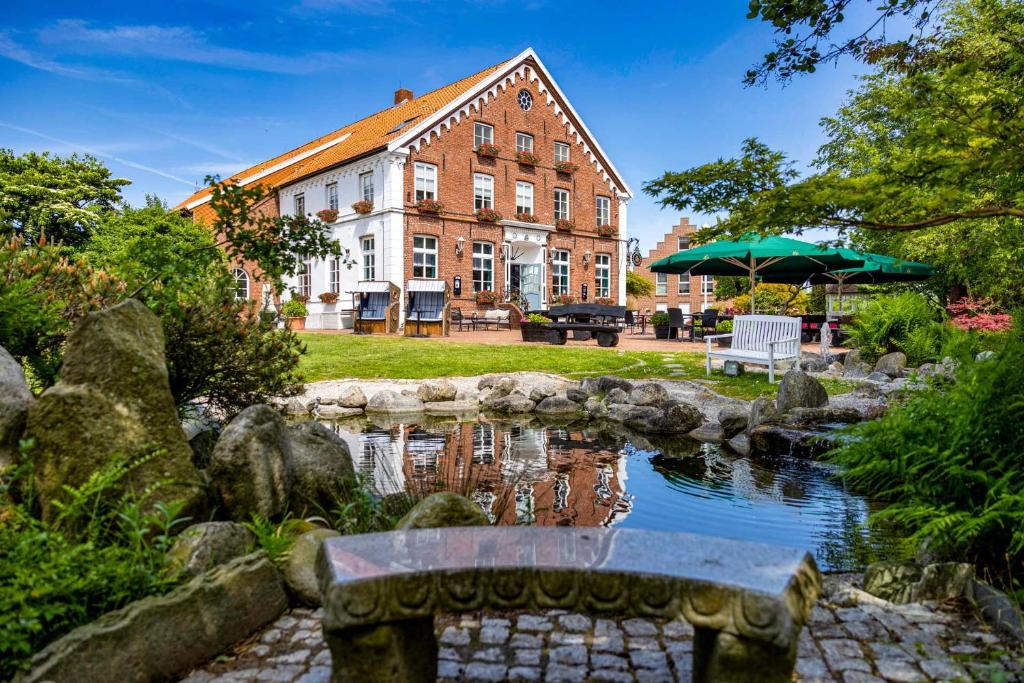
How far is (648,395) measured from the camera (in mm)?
8602

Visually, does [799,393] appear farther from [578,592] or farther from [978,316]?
[978,316]

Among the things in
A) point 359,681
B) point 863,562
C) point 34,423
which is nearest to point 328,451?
point 34,423

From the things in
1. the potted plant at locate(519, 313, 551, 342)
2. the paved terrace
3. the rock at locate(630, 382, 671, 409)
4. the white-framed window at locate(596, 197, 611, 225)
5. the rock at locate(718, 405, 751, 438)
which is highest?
the white-framed window at locate(596, 197, 611, 225)

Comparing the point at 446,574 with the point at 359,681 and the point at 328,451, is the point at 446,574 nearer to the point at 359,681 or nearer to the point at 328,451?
the point at 359,681

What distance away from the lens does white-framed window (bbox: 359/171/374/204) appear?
25453mm

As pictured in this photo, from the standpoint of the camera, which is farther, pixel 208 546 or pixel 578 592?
pixel 208 546

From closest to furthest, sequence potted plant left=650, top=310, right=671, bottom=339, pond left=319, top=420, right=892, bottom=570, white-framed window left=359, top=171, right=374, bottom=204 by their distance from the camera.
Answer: pond left=319, top=420, right=892, bottom=570 → potted plant left=650, top=310, right=671, bottom=339 → white-framed window left=359, top=171, right=374, bottom=204

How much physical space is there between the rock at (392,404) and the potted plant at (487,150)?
63.2ft

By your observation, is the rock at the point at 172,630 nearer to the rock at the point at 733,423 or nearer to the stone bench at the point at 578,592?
the stone bench at the point at 578,592

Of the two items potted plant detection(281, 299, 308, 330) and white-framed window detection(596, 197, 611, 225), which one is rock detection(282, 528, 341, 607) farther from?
white-framed window detection(596, 197, 611, 225)

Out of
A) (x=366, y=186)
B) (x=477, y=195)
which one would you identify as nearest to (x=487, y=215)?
(x=477, y=195)

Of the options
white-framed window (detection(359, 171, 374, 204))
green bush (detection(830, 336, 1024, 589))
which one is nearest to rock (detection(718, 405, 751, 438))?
green bush (detection(830, 336, 1024, 589))

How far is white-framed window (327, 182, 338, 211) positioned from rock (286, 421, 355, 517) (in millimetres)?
24617

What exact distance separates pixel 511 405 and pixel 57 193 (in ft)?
75.8
